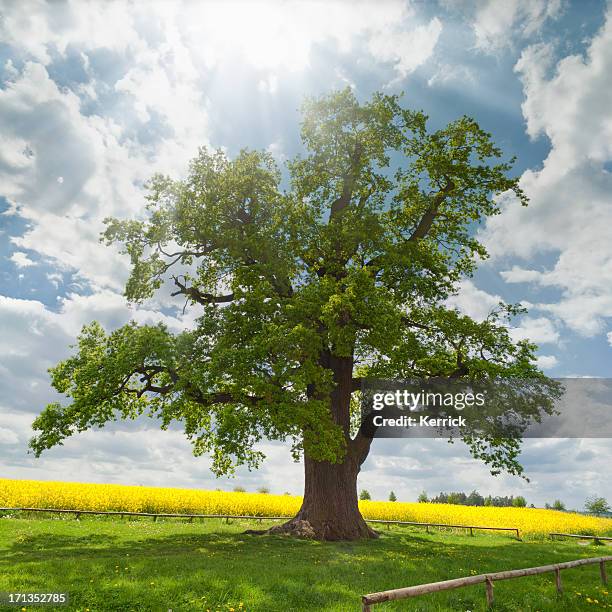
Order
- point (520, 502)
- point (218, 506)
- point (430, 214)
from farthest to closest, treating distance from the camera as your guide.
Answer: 1. point (520, 502)
2. point (218, 506)
3. point (430, 214)

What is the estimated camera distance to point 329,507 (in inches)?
896

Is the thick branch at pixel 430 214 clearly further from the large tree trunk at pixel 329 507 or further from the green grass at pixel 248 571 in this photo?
the green grass at pixel 248 571

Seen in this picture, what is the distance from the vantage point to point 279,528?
23.2m

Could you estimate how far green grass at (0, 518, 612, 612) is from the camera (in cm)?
1097

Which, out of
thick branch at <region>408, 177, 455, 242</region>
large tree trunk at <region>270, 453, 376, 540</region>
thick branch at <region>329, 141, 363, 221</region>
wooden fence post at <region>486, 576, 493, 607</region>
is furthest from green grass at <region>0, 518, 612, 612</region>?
thick branch at <region>329, 141, 363, 221</region>

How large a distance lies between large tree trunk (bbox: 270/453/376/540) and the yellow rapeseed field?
12861 mm

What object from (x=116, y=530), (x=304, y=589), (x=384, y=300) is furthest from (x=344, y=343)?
(x=116, y=530)

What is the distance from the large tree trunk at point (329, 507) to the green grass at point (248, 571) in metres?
1.35

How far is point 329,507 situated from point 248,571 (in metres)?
9.66

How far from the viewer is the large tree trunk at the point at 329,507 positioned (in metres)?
22.3

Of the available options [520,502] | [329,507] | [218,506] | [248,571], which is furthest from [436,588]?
[520,502]

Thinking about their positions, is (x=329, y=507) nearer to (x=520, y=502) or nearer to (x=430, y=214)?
(x=430, y=214)

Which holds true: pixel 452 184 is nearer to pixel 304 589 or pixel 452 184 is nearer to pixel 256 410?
pixel 256 410

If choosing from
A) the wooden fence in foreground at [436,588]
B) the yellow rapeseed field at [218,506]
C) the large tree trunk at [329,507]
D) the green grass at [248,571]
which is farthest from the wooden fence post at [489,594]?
the yellow rapeseed field at [218,506]
